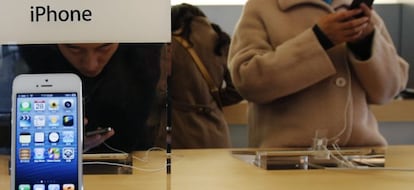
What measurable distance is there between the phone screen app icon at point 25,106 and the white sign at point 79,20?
105 millimetres

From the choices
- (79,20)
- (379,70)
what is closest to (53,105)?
(79,20)

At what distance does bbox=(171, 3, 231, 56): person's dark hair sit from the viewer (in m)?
1.25

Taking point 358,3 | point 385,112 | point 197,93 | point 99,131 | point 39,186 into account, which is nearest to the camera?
point 39,186

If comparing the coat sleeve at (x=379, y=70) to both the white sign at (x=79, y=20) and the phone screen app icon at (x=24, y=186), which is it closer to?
the white sign at (x=79, y=20)

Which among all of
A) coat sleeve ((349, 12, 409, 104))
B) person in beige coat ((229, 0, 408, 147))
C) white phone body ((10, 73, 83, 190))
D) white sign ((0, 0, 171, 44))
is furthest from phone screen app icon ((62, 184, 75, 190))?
coat sleeve ((349, 12, 409, 104))

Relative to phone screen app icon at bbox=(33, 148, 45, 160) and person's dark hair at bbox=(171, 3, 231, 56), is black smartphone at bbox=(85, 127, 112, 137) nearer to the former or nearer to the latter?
phone screen app icon at bbox=(33, 148, 45, 160)

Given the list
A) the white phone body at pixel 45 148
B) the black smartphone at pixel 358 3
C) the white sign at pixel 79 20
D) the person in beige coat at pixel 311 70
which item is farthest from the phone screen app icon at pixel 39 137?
the black smartphone at pixel 358 3

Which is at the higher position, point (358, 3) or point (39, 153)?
point (358, 3)

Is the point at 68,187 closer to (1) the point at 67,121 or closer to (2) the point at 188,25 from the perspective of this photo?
(1) the point at 67,121

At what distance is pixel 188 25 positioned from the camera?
4.20 feet

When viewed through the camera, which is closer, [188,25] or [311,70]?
[311,70]

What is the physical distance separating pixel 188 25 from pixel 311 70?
1.20ft

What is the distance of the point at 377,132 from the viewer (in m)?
1.07

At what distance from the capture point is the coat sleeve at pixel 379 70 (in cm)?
103
